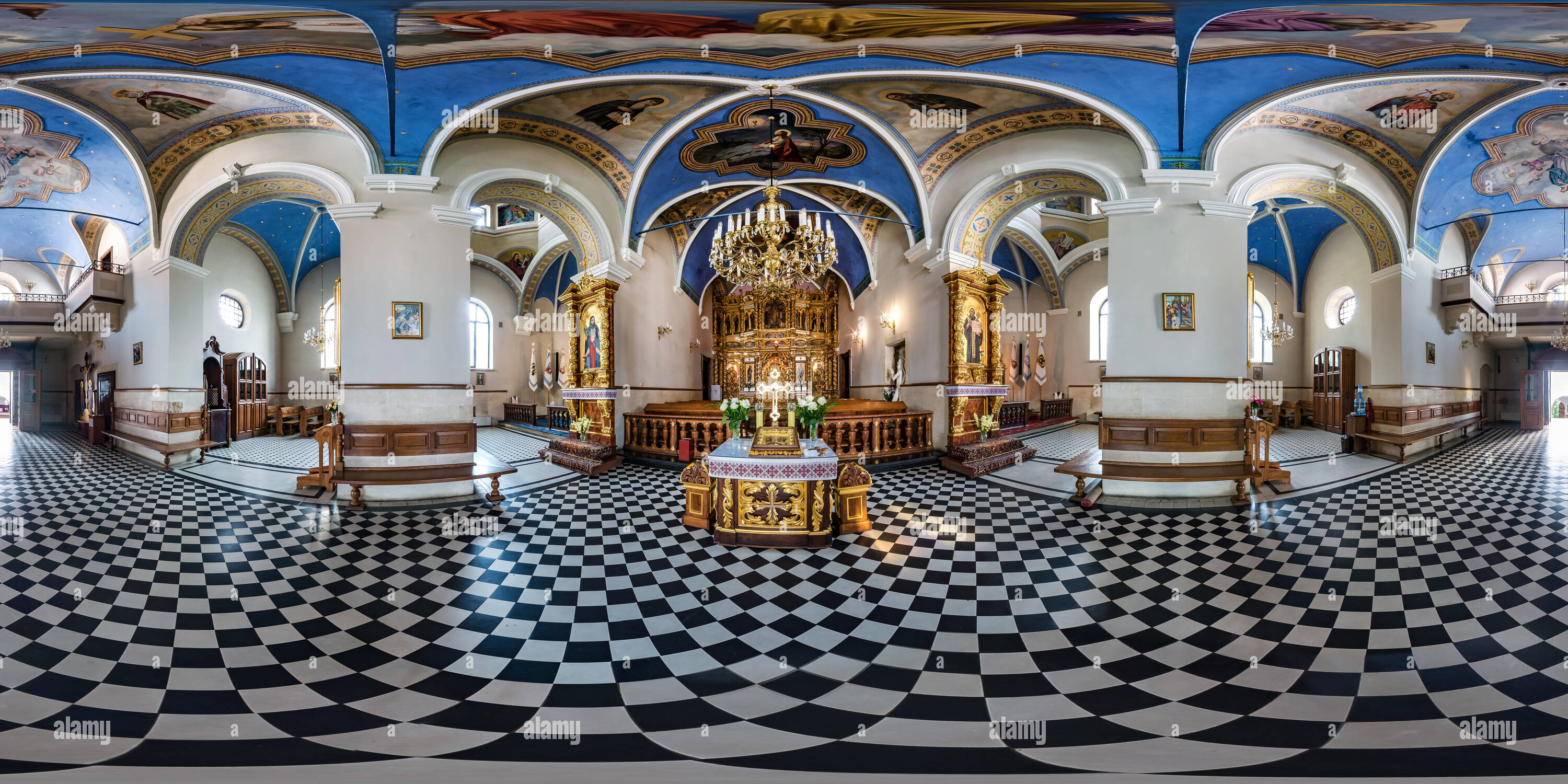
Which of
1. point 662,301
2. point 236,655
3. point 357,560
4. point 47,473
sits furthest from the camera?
point 662,301

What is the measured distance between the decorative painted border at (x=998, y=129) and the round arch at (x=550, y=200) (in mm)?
5449

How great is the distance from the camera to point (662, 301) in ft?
41.2

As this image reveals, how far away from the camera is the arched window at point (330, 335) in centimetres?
1345

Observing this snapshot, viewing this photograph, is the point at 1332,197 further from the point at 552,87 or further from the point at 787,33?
the point at 552,87

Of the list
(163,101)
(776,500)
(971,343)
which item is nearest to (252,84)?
(163,101)

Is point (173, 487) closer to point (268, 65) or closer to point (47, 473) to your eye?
point (47, 473)

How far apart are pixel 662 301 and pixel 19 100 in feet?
29.3

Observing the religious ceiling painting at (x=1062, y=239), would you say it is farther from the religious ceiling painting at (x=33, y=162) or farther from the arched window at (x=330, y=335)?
the religious ceiling painting at (x=33, y=162)

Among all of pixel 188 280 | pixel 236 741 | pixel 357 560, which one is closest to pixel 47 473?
pixel 188 280

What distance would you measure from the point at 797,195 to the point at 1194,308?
7827 mm

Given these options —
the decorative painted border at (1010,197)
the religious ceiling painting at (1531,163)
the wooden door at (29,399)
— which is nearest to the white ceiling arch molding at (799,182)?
the decorative painted border at (1010,197)

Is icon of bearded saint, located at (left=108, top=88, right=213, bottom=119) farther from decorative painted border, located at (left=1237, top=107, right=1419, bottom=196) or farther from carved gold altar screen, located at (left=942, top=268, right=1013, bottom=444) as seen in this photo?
decorative painted border, located at (left=1237, top=107, right=1419, bottom=196)

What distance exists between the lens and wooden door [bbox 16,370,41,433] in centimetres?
1611

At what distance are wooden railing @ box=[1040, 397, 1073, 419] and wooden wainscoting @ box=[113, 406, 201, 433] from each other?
20326mm
